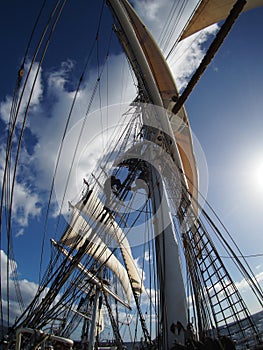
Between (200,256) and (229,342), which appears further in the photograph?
(200,256)

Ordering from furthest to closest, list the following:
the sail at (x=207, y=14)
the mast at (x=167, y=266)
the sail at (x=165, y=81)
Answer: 1. the sail at (x=165, y=81)
2. the sail at (x=207, y=14)
3. the mast at (x=167, y=266)

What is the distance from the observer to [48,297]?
3.54m

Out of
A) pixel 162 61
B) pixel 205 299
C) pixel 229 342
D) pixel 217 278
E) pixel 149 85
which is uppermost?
pixel 162 61

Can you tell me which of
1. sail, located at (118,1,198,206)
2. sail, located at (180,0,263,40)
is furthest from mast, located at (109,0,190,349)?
sail, located at (180,0,263,40)

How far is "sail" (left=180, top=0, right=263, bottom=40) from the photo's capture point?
8.00 metres

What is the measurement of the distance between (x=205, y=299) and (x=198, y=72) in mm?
4536

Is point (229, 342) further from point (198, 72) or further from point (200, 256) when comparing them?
point (198, 72)

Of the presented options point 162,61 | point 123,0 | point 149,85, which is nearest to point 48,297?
point 149,85

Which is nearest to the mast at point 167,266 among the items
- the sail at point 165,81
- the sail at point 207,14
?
the sail at point 165,81

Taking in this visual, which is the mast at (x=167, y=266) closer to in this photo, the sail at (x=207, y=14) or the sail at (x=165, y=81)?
the sail at (x=165, y=81)

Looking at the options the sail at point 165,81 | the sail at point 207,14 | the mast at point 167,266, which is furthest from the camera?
the sail at point 165,81

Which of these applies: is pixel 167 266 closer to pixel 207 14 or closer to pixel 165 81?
pixel 165 81

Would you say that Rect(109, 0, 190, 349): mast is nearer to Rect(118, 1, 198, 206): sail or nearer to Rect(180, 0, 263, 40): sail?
Rect(118, 1, 198, 206): sail

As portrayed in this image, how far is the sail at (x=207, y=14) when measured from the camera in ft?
26.2
